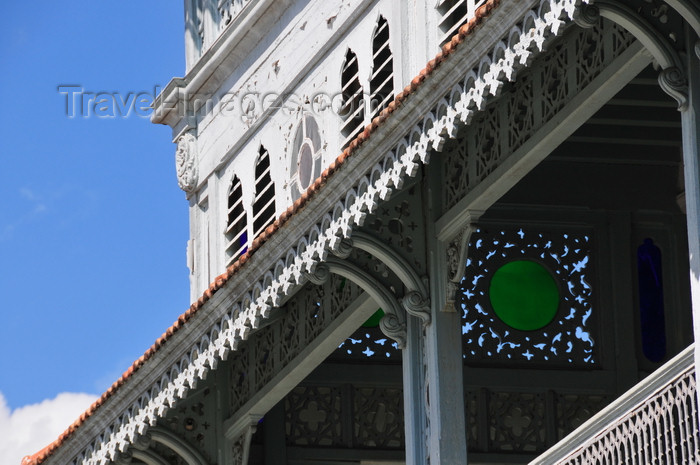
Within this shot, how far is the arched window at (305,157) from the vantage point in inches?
701

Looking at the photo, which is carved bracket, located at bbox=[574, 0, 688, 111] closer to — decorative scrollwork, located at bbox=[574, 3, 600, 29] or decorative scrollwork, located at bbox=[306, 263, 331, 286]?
decorative scrollwork, located at bbox=[574, 3, 600, 29]

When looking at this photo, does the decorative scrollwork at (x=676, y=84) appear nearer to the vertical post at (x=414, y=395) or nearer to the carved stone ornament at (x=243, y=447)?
the vertical post at (x=414, y=395)

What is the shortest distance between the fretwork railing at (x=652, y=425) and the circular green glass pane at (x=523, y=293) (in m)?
4.98

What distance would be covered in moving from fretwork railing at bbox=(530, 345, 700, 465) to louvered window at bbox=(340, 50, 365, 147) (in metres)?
5.27

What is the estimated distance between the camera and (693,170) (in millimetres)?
10922

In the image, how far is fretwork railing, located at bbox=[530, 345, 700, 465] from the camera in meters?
11.0

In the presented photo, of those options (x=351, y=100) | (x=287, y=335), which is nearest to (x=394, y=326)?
(x=287, y=335)

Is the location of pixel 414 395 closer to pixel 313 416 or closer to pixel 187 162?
pixel 313 416

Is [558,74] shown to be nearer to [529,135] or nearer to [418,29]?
[529,135]

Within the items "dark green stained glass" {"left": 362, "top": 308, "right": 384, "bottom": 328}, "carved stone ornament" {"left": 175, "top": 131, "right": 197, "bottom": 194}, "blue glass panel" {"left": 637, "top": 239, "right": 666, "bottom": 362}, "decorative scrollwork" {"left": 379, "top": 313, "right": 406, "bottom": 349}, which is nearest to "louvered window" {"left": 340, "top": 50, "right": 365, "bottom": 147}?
"dark green stained glass" {"left": 362, "top": 308, "right": 384, "bottom": 328}

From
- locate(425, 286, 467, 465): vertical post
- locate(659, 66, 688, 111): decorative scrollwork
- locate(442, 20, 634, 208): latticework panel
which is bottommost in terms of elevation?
locate(425, 286, 467, 465): vertical post

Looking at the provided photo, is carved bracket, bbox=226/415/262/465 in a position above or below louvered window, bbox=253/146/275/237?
below

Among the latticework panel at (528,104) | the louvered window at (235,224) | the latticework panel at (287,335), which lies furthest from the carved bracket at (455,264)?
the louvered window at (235,224)

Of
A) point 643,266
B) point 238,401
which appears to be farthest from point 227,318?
point 643,266
